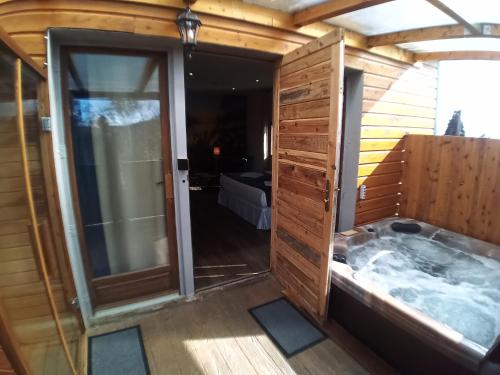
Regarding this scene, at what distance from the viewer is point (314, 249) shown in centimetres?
220

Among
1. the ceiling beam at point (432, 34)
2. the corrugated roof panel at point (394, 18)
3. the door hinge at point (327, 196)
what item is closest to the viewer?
the door hinge at point (327, 196)

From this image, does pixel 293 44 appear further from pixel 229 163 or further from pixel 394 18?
pixel 229 163

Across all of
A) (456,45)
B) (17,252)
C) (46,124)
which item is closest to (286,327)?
(17,252)

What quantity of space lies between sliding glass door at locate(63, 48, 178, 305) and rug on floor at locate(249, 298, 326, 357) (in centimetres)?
97

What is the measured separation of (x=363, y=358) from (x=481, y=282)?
156 centimetres

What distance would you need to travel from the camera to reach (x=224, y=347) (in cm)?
199

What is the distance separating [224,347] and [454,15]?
3090mm

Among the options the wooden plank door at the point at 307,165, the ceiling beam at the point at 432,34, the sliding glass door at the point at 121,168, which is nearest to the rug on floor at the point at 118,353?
the sliding glass door at the point at 121,168

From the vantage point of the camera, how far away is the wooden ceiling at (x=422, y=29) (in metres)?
1.91

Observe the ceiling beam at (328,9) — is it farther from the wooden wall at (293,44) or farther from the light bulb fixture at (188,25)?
the light bulb fixture at (188,25)

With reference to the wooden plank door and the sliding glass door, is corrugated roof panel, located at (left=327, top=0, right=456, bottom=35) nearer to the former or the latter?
the wooden plank door

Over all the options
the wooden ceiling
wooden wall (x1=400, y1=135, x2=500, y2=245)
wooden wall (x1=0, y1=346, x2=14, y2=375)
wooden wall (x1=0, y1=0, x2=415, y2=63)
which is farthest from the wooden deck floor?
the wooden ceiling

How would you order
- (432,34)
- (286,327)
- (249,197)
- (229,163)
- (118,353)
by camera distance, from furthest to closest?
(229,163)
(249,197)
(432,34)
(286,327)
(118,353)

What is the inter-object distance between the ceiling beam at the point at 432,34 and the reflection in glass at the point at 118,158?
2.28 metres
